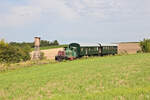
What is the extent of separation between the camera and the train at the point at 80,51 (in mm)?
31866

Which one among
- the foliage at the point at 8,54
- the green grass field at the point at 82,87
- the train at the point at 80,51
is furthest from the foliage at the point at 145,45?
the green grass field at the point at 82,87

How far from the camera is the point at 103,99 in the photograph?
226 inches

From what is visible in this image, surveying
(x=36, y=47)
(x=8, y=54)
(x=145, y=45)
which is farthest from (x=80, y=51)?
(x=145, y=45)

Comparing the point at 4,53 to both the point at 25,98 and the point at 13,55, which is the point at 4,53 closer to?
the point at 13,55

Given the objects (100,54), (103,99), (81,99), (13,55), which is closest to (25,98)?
(81,99)

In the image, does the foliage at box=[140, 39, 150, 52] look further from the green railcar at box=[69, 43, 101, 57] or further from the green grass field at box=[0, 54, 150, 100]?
the green grass field at box=[0, 54, 150, 100]

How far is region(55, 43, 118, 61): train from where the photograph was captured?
105 ft

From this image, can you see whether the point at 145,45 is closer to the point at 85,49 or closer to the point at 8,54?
the point at 85,49

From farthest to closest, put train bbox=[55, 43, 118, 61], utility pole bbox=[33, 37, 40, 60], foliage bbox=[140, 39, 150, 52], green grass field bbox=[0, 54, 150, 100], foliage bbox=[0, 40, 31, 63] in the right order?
1. foliage bbox=[140, 39, 150, 52]
2. utility pole bbox=[33, 37, 40, 60]
3. train bbox=[55, 43, 118, 61]
4. foliage bbox=[0, 40, 31, 63]
5. green grass field bbox=[0, 54, 150, 100]

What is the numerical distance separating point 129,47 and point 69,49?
129ft

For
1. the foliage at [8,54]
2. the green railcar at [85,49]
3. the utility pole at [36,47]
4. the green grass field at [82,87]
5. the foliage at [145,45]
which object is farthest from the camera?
the foliage at [145,45]

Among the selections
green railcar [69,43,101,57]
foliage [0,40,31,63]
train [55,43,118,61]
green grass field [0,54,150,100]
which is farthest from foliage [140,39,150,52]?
green grass field [0,54,150,100]

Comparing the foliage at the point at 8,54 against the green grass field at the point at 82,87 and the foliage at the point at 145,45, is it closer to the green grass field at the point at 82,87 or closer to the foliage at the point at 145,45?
the green grass field at the point at 82,87

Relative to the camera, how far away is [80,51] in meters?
33.9
